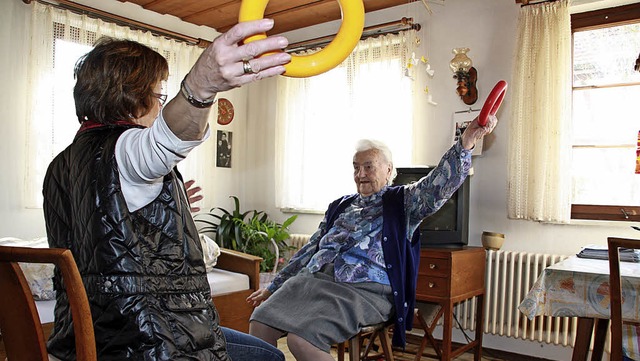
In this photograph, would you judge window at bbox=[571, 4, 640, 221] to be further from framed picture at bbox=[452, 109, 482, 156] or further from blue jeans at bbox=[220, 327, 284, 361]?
blue jeans at bbox=[220, 327, 284, 361]

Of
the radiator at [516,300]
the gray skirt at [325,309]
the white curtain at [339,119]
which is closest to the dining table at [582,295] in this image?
the gray skirt at [325,309]

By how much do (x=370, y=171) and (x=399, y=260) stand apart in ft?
1.67

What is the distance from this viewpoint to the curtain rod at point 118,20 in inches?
150

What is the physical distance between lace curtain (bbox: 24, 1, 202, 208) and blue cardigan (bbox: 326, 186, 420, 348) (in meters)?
2.48

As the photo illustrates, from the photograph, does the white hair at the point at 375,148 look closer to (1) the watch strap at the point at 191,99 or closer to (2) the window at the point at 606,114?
(2) the window at the point at 606,114

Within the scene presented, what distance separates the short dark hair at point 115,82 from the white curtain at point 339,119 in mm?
3097

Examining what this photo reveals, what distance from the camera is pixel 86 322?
0.95 m

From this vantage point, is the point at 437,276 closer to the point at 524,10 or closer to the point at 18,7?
the point at 524,10

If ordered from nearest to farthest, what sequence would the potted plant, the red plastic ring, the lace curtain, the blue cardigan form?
the red plastic ring, the blue cardigan, the lace curtain, the potted plant

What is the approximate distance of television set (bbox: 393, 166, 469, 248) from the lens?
3410 mm

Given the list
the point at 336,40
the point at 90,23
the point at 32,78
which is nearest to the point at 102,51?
the point at 336,40

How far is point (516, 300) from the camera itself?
346cm

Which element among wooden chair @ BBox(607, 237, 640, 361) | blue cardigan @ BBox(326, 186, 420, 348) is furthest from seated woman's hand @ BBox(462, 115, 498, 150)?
wooden chair @ BBox(607, 237, 640, 361)

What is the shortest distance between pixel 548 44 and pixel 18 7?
3.43m
